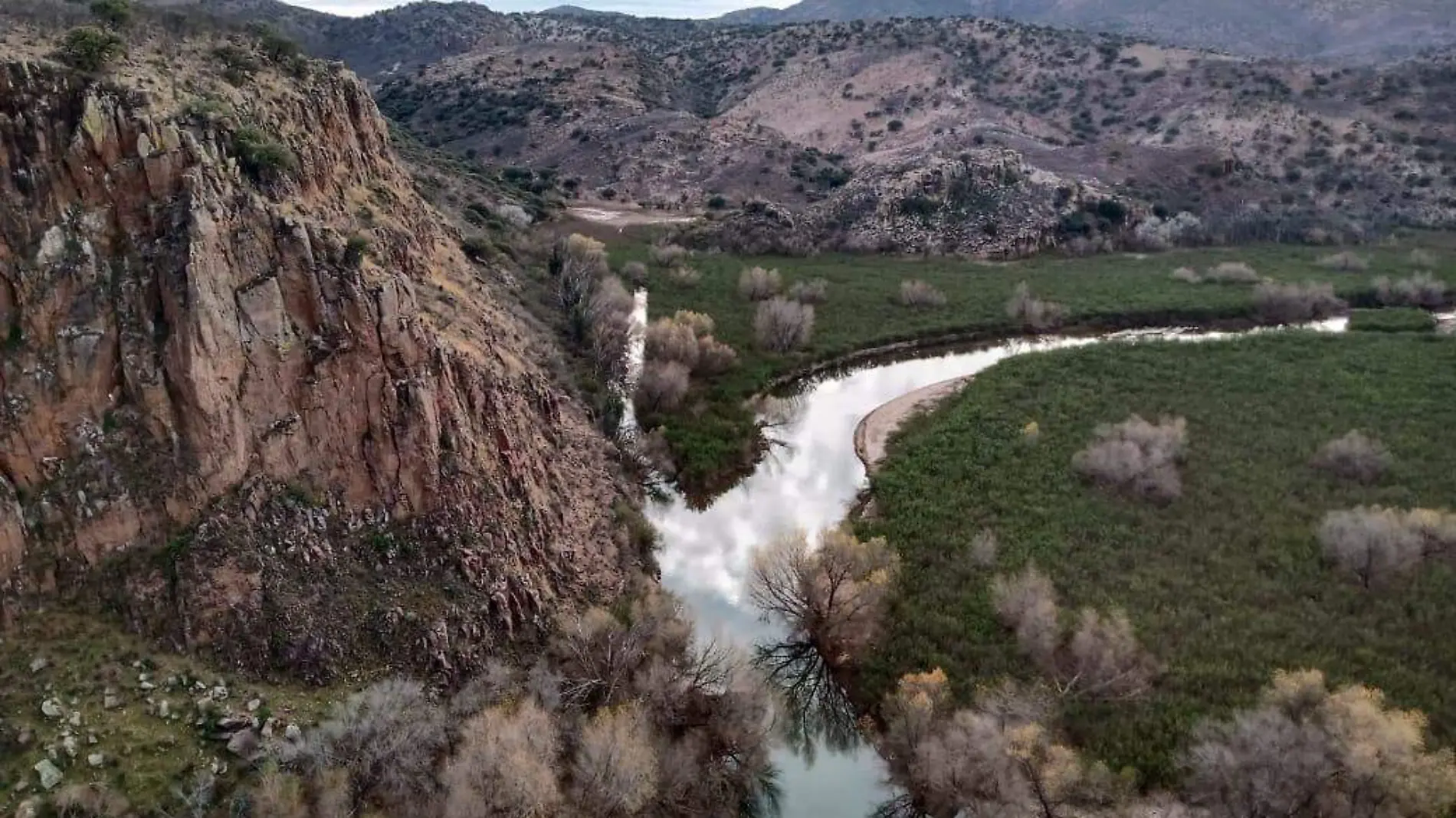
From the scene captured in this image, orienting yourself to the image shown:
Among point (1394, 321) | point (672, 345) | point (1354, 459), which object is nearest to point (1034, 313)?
point (1394, 321)

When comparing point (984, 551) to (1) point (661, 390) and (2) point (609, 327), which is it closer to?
(1) point (661, 390)

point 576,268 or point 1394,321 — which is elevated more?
point 576,268

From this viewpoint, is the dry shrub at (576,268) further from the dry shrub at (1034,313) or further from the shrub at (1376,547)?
the shrub at (1376,547)

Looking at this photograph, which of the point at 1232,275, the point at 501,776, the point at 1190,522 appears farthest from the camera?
the point at 1232,275

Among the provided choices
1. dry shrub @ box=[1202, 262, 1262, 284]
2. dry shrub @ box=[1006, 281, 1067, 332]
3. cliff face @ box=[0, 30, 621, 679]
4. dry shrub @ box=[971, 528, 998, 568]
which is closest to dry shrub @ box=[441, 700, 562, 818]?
cliff face @ box=[0, 30, 621, 679]

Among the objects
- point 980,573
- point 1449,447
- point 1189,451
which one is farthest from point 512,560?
point 1449,447

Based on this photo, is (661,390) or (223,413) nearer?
(223,413)

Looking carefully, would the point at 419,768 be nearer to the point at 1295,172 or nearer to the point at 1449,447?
the point at 1449,447
